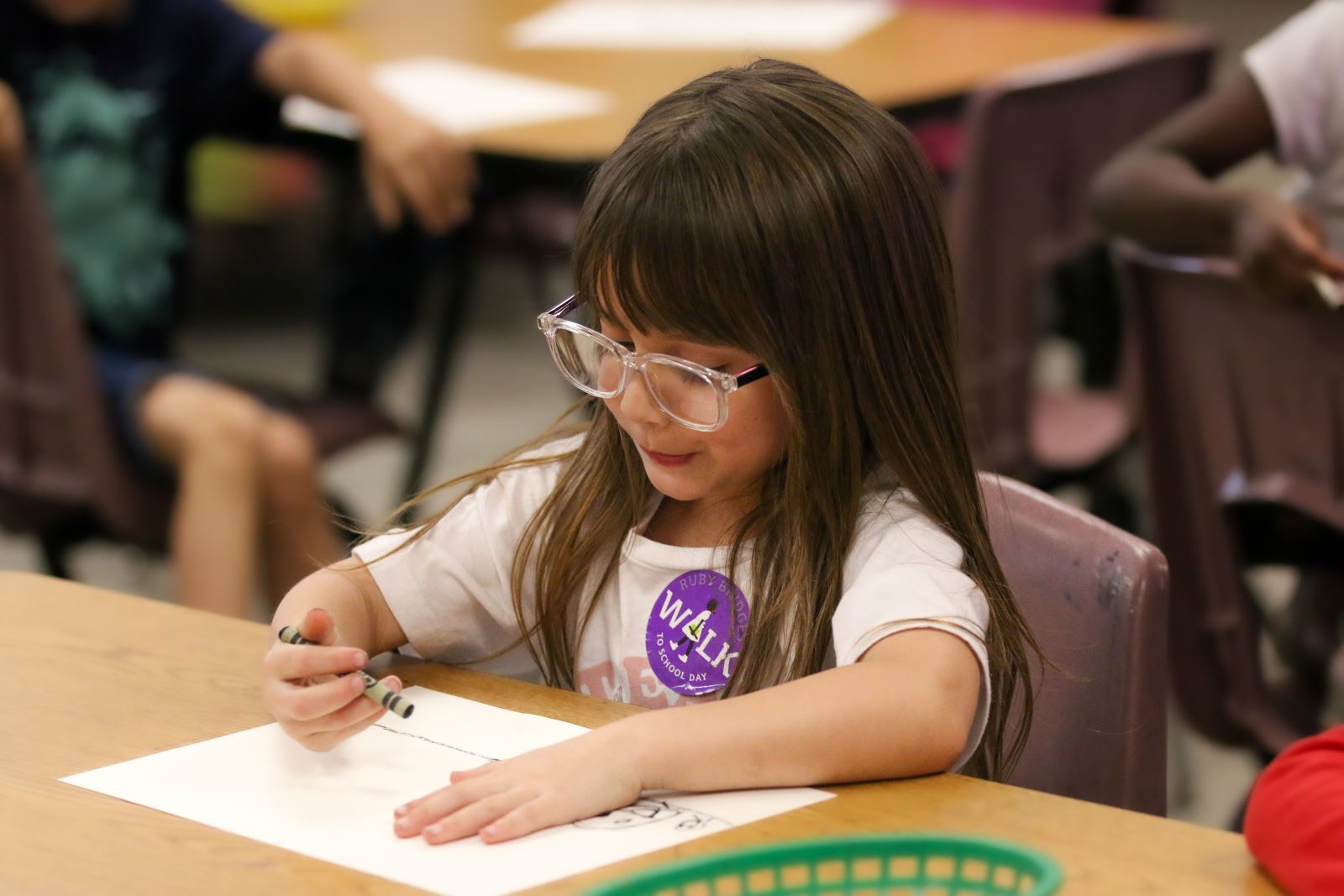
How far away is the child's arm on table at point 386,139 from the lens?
2.22 metres

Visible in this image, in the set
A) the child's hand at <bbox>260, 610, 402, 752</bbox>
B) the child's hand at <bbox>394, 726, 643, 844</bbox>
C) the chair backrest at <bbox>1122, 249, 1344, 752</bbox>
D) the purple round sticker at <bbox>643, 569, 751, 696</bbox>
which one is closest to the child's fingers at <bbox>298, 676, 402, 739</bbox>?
the child's hand at <bbox>260, 610, 402, 752</bbox>

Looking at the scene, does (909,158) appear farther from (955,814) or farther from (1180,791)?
(1180,791)

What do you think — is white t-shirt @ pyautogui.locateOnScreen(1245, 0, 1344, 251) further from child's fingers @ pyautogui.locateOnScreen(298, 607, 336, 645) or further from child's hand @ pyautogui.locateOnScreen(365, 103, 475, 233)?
child's fingers @ pyautogui.locateOnScreen(298, 607, 336, 645)

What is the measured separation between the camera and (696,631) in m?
1.15

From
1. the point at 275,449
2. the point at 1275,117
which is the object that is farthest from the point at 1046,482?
the point at 275,449

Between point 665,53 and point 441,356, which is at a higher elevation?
point 665,53

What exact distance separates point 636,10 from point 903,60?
750 millimetres

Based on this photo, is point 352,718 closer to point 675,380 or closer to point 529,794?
point 529,794

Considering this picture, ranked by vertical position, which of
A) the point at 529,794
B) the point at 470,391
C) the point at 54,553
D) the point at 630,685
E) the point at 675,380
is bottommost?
the point at 470,391

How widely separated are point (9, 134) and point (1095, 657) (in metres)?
1.41

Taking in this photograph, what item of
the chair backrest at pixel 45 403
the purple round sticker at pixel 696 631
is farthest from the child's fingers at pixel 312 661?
the chair backrest at pixel 45 403

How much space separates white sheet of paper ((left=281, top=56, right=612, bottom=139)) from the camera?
243cm

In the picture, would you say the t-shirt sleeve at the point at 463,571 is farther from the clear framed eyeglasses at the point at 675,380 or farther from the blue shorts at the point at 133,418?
the blue shorts at the point at 133,418

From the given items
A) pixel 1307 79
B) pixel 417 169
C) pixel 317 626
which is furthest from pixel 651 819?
pixel 417 169
